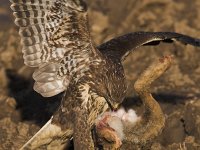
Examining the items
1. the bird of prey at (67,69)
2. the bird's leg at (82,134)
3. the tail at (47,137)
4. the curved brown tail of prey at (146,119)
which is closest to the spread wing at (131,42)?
the bird of prey at (67,69)

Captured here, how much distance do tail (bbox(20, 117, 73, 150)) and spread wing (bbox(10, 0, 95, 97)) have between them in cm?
42

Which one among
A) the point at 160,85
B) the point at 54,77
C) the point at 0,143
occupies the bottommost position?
the point at 0,143

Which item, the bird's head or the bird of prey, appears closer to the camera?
the bird's head

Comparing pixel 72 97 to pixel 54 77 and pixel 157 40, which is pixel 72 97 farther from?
pixel 157 40

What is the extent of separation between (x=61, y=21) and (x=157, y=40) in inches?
70.0

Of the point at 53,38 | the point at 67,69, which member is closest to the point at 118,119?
the point at 67,69

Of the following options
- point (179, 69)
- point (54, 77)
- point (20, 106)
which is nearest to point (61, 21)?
point (54, 77)

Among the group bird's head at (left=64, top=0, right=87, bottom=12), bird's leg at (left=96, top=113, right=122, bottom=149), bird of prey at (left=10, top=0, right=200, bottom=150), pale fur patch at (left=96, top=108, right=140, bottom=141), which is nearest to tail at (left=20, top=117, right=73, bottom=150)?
bird of prey at (left=10, top=0, right=200, bottom=150)

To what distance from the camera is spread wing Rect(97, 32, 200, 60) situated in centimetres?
799

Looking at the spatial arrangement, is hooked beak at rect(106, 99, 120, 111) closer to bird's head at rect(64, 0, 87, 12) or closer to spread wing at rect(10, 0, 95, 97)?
spread wing at rect(10, 0, 95, 97)

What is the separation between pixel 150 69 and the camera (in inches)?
288

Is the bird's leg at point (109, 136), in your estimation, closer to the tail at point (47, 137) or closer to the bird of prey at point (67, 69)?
the bird of prey at point (67, 69)

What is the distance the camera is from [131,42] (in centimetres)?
825

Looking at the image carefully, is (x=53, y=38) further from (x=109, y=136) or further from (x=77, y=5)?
(x=109, y=136)
